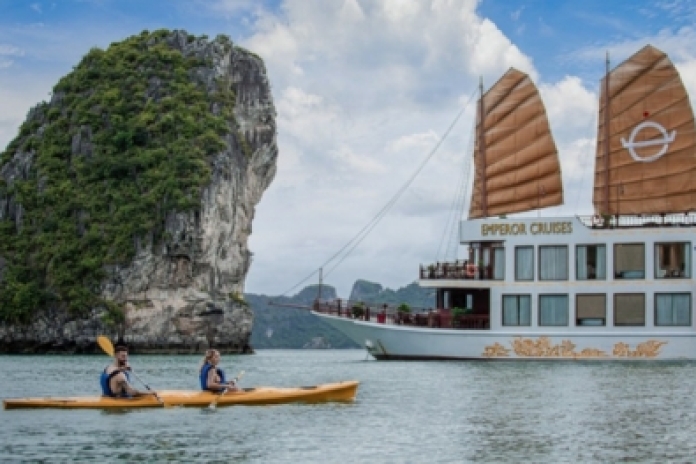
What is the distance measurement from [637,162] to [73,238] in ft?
127

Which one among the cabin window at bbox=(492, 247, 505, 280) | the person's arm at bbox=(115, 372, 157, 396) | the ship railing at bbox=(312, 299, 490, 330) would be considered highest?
the cabin window at bbox=(492, 247, 505, 280)

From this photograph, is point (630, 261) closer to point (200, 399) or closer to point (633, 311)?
point (633, 311)

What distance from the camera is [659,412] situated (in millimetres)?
20328

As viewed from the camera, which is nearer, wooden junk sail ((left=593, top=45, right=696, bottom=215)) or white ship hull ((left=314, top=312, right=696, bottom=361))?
white ship hull ((left=314, top=312, right=696, bottom=361))

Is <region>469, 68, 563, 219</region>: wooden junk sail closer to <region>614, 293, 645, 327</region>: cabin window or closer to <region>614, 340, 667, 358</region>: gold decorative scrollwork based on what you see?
<region>614, 293, 645, 327</region>: cabin window

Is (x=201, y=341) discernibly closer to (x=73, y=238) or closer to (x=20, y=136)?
(x=73, y=238)

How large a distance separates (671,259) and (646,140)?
14.6ft

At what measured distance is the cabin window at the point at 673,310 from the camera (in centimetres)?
3744

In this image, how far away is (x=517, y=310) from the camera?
38.5 metres

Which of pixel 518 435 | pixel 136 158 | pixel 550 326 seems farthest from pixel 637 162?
pixel 136 158

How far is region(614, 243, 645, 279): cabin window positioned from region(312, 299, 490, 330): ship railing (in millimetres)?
4746

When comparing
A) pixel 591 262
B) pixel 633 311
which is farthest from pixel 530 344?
pixel 633 311

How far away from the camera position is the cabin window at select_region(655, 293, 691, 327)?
37438 millimetres

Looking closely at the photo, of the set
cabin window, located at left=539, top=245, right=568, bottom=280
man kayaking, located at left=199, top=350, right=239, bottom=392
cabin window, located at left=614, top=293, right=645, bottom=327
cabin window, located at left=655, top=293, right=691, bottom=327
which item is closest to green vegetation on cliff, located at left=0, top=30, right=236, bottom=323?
cabin window, located at left=539, top=245, right=568, bottom=280
